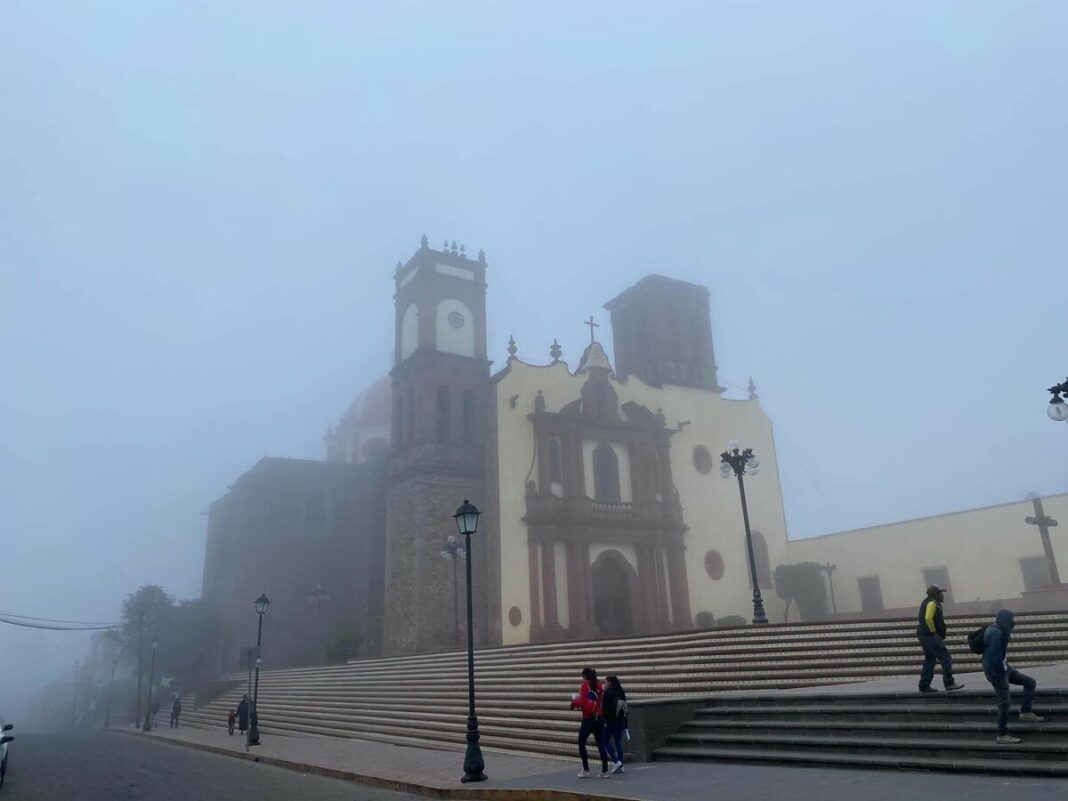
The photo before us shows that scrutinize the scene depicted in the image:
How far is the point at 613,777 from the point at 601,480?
23.8 metres

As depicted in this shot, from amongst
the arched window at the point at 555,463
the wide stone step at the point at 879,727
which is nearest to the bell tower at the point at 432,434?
the arched window at the point at 555,463

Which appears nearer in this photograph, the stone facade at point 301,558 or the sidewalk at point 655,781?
the sidewalk at point 655,781

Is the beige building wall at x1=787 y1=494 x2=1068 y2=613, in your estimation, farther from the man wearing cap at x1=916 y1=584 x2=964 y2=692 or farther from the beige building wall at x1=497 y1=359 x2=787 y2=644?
the man wearing cap at x1=916 y1=584 x2=964 y2=692

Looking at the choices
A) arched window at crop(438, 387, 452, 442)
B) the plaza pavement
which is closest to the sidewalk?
the plaza pavement

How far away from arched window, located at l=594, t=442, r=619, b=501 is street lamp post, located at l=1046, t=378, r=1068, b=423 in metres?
21.9

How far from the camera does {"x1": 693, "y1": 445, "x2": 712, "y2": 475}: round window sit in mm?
35875

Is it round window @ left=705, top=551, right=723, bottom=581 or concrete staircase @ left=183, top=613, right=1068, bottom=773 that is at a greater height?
round window @ left=705, top=551, right=723, bottom=581

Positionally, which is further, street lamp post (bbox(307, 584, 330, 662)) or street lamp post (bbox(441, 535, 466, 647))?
street lamp post (bbox(307, 584, 330, 662))

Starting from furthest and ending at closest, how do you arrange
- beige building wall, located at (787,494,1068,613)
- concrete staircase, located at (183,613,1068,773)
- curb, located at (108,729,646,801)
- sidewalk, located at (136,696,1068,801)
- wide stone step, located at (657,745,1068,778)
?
beige building wall, located at (787,494,1068,613) < concrete staircase, located at (183,613,1068,773) < curb, located at (108,729,646,801) < wide stone step, located at (657,745,1068,778) < sidewalk, located at (136,696,1068,801)

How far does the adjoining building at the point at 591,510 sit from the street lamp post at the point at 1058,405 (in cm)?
1504

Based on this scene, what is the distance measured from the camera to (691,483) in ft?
116

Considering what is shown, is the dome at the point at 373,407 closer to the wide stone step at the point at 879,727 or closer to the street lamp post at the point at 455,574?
the street lamp post at the point at 455,574

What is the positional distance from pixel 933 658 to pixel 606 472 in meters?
23.9

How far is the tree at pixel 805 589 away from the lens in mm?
33750
